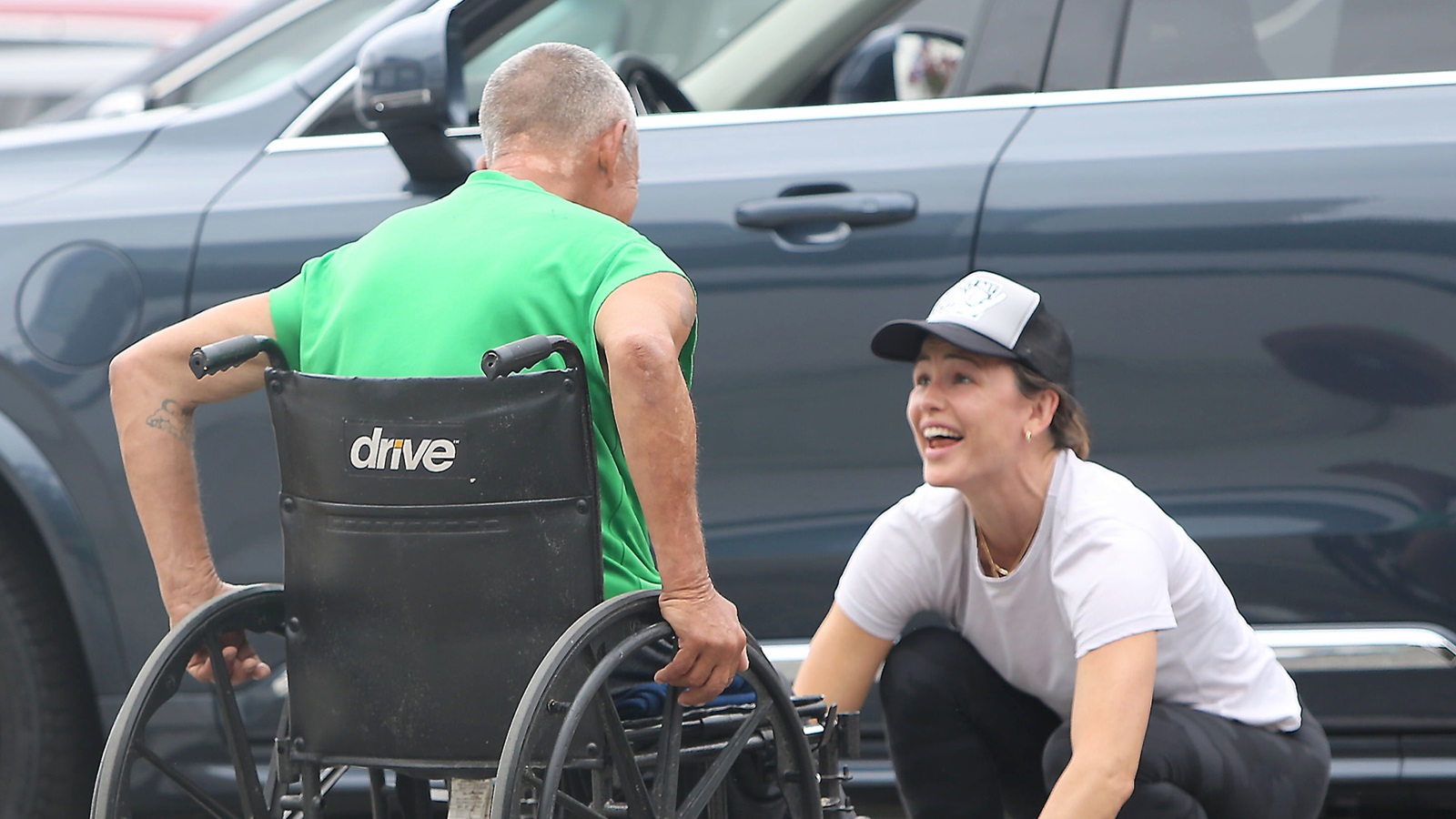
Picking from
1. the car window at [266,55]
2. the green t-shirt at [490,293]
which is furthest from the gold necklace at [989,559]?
the car window at [266,55]

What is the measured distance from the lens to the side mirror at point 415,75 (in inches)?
115

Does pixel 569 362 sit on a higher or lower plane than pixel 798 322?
higher

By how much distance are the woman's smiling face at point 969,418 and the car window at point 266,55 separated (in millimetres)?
2183

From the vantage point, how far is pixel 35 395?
10.2 feet

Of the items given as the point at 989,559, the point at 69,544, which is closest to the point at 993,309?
the point at 989,559

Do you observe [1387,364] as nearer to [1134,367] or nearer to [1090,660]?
[1134,367]

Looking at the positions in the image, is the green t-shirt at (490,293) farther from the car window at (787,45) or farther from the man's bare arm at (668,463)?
the car window at (787,45)

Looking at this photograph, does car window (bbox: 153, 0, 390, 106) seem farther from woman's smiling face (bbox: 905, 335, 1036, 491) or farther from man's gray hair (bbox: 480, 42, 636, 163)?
woman's smiling face (bbox: 905, 335, 1036, 491)

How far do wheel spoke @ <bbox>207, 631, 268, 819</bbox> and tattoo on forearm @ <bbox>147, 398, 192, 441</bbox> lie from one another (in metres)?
0.26


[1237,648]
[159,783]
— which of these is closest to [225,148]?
[159,783]

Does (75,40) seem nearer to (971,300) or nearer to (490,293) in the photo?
(971,300)

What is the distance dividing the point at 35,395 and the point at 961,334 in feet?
5.22

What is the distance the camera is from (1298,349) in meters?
2.87

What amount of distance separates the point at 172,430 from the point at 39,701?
106 cm
